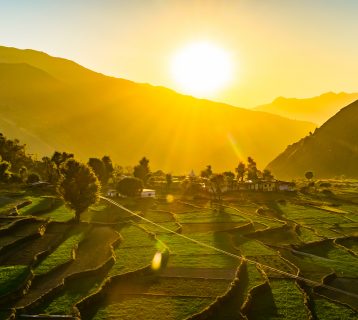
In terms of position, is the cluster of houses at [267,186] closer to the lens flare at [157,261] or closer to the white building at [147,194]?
the white building at [147,194]

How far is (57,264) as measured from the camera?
56.7 meters

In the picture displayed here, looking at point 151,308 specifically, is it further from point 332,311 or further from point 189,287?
point 332,311

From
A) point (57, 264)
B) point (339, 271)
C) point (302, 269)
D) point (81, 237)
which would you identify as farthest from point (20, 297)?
point (339, 271)

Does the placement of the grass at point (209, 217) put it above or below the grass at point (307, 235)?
above

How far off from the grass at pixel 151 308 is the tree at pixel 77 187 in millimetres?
37434

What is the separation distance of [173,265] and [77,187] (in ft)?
102

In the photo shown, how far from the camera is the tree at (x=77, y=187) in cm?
8262

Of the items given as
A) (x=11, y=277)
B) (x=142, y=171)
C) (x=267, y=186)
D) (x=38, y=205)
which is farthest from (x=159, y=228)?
(x=267, y=186)

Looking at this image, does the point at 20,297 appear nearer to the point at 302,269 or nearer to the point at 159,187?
the point at 302,269

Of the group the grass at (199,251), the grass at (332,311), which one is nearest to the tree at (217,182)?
the grass at (199,251)

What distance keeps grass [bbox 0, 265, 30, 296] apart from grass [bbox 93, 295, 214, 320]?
1055 centimetres

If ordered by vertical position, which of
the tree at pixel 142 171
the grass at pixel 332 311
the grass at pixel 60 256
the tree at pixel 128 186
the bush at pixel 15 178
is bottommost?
the grass at pixel 332 311

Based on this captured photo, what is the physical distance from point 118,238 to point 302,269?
94.7 feet

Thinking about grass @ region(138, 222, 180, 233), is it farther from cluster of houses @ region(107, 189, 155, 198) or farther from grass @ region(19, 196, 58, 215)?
cluster of houses @ region(107, 189, 155, 198)
